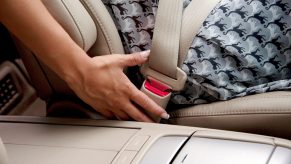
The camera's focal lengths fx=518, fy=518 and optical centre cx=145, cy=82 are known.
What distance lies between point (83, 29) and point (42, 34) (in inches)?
2.8

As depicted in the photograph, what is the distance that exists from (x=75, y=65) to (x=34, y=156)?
0.17m

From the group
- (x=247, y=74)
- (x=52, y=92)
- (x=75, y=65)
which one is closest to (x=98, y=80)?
(x=75, y=65)

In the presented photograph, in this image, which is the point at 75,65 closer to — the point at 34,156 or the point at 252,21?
the point at 34,156

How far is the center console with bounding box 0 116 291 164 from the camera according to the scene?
0.80 meters

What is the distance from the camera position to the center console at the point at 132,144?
80 centimetres

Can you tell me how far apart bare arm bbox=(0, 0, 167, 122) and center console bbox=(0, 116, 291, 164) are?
0.13 ft

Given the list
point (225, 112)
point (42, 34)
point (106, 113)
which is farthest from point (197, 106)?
point (42, 34)

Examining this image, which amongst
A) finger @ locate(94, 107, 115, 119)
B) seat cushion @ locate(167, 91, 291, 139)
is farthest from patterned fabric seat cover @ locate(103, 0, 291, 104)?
finger @ locate(94, 107, 115, 119)

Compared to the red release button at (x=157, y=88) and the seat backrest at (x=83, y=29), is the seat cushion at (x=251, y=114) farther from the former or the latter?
the seat backrest at (x=83, y=29)

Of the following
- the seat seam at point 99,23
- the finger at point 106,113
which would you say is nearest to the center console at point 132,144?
the finger at point 106,113

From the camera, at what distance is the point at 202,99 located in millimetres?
979

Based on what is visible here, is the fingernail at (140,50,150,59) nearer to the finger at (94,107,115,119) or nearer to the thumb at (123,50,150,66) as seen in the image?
the thumb at (123,50,150,66)

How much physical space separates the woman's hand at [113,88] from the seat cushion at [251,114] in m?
0.08

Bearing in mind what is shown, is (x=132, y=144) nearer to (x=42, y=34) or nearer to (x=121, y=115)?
(x=121, y=115)
